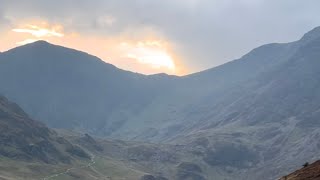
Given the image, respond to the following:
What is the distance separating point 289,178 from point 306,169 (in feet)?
11.6

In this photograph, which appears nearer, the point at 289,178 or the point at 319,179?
the point at 319,179

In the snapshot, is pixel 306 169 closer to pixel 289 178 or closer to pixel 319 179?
pixel 289 178

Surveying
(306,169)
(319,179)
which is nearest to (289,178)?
(306,169)

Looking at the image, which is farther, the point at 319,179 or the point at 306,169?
the point at 306,169

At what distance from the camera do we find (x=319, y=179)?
227 ft

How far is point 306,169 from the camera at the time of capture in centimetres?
8069

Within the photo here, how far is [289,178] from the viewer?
7919cm

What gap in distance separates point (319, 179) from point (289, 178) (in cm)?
1023

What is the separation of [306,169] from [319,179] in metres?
11.6
